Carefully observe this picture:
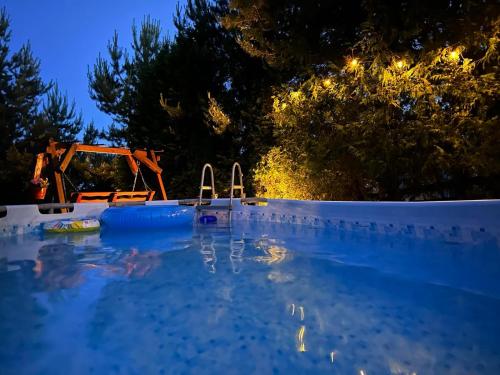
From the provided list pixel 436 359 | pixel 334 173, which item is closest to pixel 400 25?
pixel 334 173

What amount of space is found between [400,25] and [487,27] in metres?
1.37

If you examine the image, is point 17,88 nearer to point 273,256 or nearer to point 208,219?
point 208,219

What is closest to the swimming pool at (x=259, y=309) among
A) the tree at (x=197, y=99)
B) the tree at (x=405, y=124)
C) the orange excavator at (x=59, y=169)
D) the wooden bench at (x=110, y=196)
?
the tree at (x=405, y=124)

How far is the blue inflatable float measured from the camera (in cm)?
716

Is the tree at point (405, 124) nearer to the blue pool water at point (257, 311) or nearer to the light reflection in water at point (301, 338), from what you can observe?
the blue pool water at point (257, 311)

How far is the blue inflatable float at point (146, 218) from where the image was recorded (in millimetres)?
7156

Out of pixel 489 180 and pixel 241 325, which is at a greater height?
pixel 489 180

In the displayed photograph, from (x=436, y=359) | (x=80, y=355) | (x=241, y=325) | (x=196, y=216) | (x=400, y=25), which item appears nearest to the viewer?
(x=436, y=359)

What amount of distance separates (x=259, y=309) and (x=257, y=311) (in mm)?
42

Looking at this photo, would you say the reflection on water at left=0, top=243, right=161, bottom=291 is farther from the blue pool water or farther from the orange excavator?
the orange excavator

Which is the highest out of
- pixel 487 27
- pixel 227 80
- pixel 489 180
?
pixel 227 80

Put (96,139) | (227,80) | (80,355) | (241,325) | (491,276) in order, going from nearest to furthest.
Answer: (80,355), (241,325), (491,276), (227,80), (96,139)

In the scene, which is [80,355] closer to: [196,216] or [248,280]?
[248,280]

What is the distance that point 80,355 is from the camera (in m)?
1.83
